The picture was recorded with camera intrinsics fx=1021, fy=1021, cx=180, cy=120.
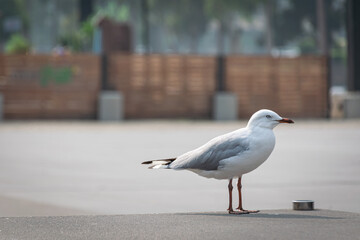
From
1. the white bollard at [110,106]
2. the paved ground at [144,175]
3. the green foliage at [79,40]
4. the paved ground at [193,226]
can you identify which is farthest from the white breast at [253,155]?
the green foliage at [79,40]

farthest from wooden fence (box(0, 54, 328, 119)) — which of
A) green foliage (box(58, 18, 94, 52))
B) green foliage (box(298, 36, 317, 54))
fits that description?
green foliage (box(298, 36, 317, 54))

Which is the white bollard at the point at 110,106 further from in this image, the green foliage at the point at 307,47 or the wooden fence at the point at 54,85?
the green foliage at the point at 307,47

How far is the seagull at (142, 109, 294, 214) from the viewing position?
31.2 feet

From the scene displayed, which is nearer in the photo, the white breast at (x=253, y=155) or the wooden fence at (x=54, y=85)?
the white breast at (x=253, y=155)

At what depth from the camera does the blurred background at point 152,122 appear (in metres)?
13.8

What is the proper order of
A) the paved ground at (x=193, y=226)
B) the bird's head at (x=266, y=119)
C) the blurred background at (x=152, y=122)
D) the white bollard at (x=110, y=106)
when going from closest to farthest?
the paved ground at (x=193, y=226), the bird's head at (x=266, y=119), the blurred background at (x=152, y=122), the white bollard at (x=110, y=106)

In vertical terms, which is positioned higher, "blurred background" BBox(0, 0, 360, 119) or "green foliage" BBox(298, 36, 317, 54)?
"blurred background" BBox(0, 0, 360, 119)

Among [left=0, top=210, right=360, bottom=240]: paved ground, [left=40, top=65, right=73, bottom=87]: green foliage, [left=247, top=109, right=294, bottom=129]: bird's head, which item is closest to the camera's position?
[left=0, top=210, right=360, bottom=240]: paved ground

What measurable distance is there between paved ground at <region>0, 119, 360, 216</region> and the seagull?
2117mm

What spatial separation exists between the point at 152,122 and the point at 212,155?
2577 centimetres

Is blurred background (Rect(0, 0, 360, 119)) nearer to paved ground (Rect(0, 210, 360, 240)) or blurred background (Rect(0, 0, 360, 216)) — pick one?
blurred background (Rect(0, 0, 360, 216))

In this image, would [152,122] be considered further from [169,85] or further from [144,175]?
[144,175]

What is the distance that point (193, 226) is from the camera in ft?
29.5

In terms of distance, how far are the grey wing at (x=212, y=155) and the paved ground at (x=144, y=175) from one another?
2.07m
